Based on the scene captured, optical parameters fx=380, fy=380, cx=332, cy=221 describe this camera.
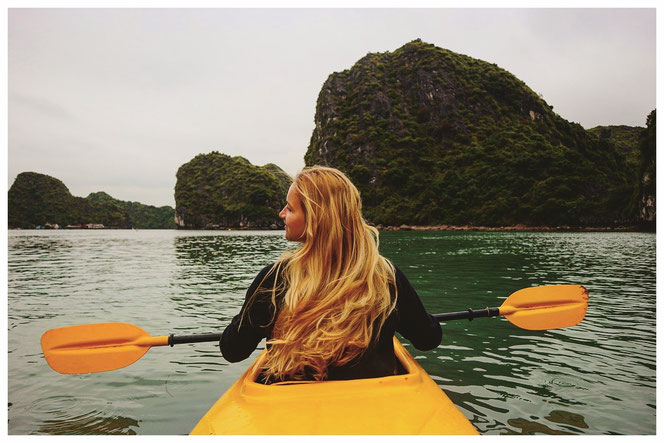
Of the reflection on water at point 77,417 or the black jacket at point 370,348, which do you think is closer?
the black jacket at point 370,348

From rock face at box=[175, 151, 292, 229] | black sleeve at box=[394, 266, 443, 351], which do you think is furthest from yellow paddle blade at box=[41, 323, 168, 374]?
rock face at box=[175, 151, 292, 229]

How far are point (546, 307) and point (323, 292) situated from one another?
107 inches

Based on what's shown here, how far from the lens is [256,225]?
4791 inches

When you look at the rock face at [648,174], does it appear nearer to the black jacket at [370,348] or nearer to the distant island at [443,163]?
the distant island at [443,163]

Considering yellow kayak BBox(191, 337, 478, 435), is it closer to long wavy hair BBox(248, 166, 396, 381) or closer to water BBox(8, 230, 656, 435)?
long wavy hair BBox(248, 166, 396, 381)

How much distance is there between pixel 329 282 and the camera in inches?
71.6

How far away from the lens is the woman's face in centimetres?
188

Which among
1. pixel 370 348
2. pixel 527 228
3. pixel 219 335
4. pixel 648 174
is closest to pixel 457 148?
pixel 527 228

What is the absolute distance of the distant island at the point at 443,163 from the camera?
214 ft

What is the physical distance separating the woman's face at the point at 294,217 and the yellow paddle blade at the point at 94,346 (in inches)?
64.5

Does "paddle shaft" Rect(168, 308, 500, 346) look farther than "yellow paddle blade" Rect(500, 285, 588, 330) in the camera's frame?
No

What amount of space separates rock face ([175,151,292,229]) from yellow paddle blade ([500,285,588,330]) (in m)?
113

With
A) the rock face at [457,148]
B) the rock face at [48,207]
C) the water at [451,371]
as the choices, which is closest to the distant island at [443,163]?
the rock face at [457,148]

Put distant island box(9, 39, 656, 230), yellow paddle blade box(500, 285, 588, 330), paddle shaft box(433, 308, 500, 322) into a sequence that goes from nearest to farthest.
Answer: paddle shaft box(433, 308, 500, 322)
yellow paddle blade box(500, 285, 588, 330)
distant island box(9, 39, 656, 230)
